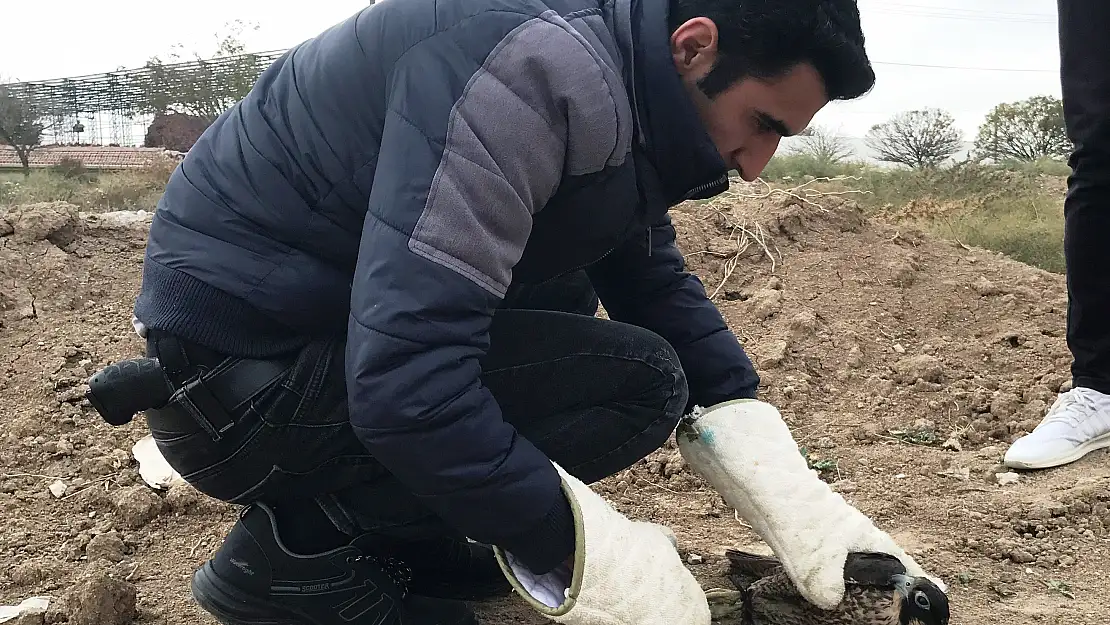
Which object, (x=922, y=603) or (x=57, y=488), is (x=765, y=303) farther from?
(x=57, y=488)

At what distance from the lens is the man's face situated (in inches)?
47.6

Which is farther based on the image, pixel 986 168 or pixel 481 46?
pixel 986 168

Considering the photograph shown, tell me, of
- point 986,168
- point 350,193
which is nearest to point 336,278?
point 350,193

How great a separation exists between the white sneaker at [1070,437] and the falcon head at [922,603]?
1.09 metres

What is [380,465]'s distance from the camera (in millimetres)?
1554

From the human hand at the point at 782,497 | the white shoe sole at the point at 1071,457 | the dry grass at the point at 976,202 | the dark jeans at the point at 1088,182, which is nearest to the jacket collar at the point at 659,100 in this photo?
the human hand at the point at 782,497

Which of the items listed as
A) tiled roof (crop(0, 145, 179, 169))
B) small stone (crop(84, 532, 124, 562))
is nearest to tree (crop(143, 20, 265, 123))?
tiled roof (crop(0, 145, 179, 169))

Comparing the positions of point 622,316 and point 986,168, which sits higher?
point 622,316

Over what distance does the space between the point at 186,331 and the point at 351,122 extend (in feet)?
1.36

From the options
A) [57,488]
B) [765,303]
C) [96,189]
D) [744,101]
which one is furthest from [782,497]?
[96,189]

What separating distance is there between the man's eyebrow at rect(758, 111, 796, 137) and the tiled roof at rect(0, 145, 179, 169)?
9676 mm

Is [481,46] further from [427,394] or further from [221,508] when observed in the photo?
[221,508]

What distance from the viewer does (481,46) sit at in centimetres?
114

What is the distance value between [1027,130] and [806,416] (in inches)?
488
